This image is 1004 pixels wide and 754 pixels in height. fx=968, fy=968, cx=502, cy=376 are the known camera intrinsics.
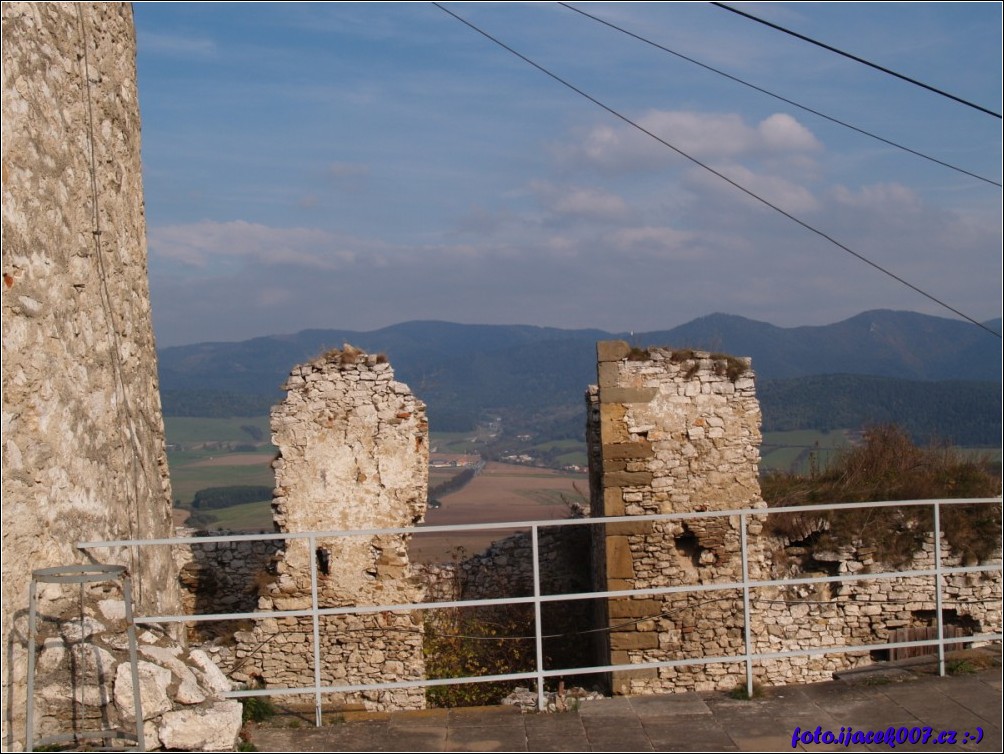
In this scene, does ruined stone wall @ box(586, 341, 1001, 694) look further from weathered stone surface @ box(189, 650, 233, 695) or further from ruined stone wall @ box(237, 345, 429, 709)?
weathered stone surface @ box(189, 650, 233, 695)

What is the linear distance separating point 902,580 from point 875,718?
6.99 metres

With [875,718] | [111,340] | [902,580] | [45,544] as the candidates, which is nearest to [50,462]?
[45,544]

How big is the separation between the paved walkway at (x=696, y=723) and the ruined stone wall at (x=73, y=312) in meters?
1.47

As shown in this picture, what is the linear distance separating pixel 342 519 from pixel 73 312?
21.5ft

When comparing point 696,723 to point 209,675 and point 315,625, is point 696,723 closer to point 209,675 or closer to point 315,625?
point 315,625

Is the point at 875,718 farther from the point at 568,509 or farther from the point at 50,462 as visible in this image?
the point at 568,509

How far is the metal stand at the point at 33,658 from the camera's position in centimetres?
417

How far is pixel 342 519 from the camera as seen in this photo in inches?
439

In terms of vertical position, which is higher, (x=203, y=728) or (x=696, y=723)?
(x=203, y=728)

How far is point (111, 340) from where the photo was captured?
18.0ft

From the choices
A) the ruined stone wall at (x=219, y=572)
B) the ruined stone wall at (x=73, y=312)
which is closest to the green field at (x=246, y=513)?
the ruined stone wall at (x=219, y=572)

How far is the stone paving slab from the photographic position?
4914 millimetres

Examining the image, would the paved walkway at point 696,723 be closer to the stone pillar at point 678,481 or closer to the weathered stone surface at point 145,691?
the weathered stone surface at point 145,691

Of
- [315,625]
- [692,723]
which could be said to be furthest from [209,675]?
[692,723]
